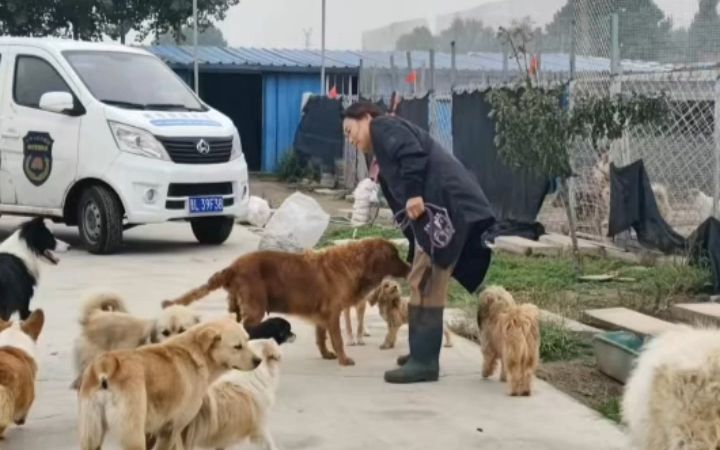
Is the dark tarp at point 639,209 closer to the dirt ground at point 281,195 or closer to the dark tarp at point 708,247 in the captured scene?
the dark tarp at point 708,247

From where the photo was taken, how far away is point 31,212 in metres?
12.4

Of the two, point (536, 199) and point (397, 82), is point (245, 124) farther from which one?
point (536, 199)

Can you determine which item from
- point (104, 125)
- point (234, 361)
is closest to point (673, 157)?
point (104, 125)

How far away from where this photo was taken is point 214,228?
12984 millimetres

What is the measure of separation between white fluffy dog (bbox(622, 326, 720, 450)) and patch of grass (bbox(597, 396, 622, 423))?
1991mm

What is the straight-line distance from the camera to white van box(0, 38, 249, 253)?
464 inches

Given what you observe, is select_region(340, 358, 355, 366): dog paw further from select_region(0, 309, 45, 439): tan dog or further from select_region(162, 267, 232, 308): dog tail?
select_region(0, 309, 45, 439): tan dog

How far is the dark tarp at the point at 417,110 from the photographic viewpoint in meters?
15.9

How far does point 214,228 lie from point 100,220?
159 cm

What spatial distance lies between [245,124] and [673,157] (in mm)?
15335

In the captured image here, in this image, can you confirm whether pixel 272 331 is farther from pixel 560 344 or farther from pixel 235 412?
pixel 560 344

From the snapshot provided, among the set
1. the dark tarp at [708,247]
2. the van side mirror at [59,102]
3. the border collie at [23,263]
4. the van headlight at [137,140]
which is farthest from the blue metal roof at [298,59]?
the border collie at [23,263]

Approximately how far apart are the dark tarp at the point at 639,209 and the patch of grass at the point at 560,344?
3331mm

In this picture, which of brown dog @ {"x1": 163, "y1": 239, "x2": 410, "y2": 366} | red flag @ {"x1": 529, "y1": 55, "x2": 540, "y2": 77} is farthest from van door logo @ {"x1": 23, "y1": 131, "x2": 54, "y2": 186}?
brown dog @ {"x1": 163, "y1": 239, "x2": 410, "y2": 366}
